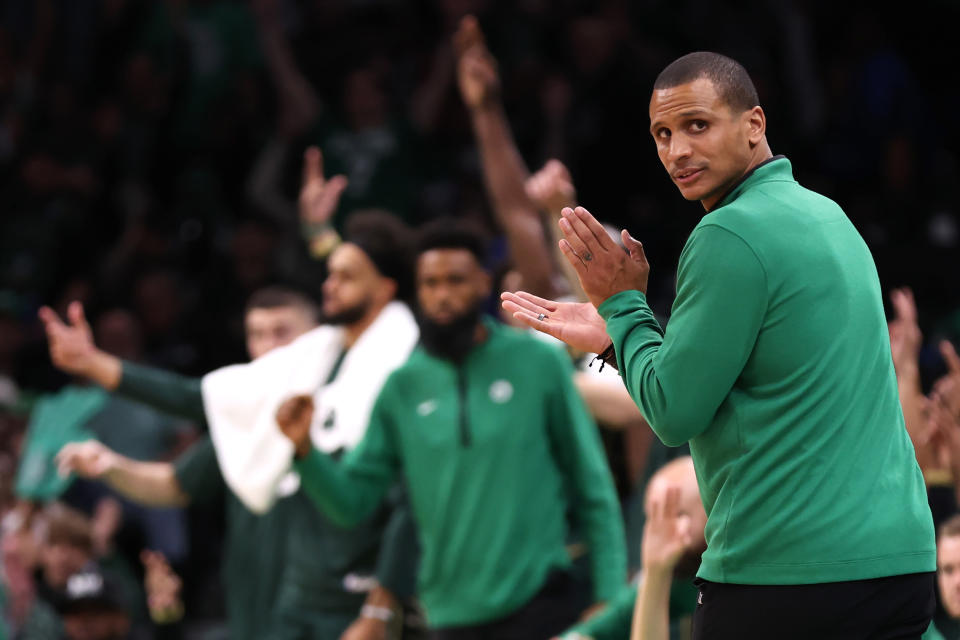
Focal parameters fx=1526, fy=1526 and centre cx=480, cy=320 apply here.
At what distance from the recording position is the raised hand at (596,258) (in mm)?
2666

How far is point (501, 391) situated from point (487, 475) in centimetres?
29

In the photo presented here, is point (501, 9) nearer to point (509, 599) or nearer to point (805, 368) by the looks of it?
point (509, 599)

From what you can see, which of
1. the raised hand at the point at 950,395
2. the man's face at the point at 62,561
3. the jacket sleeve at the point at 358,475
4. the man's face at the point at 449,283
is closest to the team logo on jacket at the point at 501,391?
the man's face at the point at 449,283

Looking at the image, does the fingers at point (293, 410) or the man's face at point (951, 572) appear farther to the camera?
the fingers at point (293, 410)

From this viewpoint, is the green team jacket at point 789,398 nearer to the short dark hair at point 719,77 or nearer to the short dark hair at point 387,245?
the short dark hair at point 719,77

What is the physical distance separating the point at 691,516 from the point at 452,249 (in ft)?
5.82

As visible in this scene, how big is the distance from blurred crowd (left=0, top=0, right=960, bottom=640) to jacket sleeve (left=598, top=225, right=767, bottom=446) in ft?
10.4

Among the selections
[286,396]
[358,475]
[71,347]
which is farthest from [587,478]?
[71,347]

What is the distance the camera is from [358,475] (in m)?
4.97

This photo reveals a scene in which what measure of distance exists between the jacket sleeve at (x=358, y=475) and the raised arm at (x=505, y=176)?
2.78 feet

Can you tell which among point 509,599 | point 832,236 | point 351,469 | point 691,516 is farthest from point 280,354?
point 832,236

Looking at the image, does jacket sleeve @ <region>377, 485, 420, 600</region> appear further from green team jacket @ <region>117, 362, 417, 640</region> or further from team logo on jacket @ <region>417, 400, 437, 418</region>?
team logo on jacket @ <region>417, 400, 437, 418</region>

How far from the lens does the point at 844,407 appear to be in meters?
2.46

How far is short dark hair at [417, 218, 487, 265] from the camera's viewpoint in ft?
16.6
